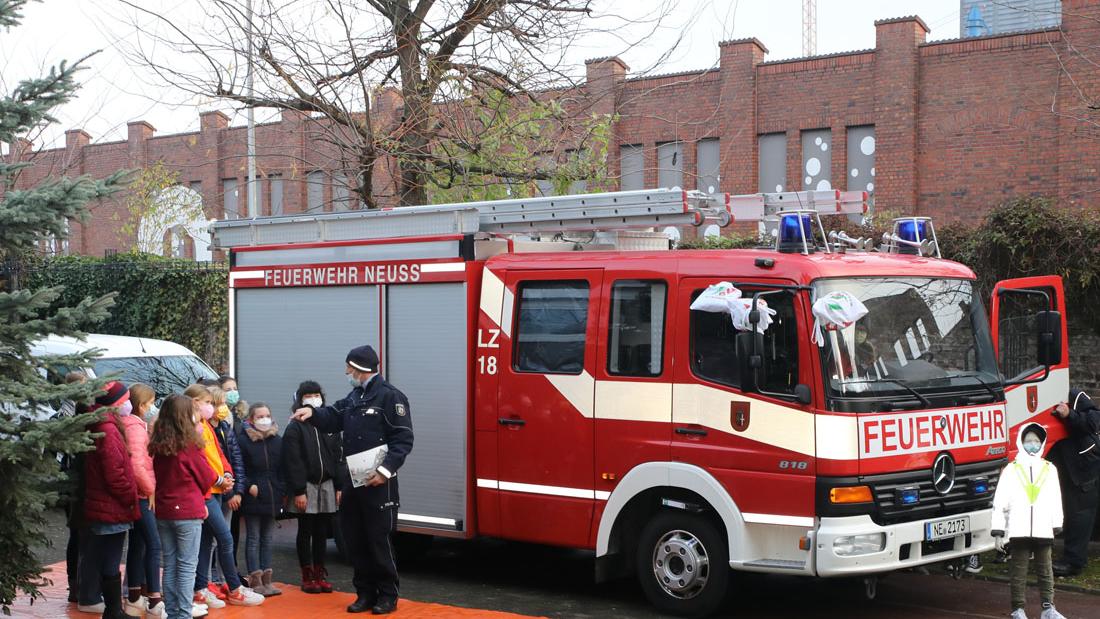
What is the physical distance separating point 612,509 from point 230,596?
117 inches

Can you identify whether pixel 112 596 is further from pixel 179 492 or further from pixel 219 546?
pixel 179 492

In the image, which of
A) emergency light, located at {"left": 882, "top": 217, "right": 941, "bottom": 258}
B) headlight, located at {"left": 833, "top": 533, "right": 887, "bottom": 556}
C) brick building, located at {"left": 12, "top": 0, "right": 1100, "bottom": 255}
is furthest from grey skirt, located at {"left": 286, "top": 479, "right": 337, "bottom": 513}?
brick building, located at {"left": 12, "top": 0, "right": 1100, "bottom": 255}

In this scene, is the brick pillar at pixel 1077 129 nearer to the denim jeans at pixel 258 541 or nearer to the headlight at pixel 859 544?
the headlight at pixel 859 544

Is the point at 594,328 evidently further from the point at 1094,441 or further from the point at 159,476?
the point at 1094,441

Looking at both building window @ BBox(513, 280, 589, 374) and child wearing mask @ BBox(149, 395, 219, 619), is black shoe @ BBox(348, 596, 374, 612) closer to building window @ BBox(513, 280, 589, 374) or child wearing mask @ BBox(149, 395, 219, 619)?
child wearing mask @ BBox(149, 395, 219, 619)

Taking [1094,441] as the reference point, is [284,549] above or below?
below

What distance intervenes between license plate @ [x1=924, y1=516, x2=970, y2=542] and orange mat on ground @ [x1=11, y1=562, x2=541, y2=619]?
2935mm

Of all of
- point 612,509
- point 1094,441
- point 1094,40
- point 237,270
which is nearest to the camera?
point 612,509

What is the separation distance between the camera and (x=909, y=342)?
8.02 meters

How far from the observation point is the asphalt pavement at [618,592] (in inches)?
340

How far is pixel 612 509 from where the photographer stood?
848 centimetres

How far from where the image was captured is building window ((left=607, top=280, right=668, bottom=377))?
27.7ft

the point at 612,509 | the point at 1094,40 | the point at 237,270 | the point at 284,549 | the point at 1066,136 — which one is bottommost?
the point at 284,549

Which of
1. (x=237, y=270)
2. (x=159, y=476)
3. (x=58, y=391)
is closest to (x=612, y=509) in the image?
(x=159, y=476)
